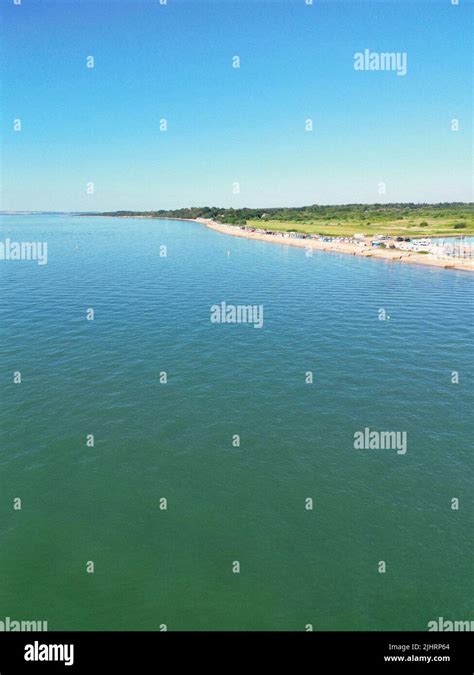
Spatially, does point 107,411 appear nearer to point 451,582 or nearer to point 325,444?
point 325,444

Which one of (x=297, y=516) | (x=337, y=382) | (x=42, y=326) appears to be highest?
(x=42, y=326)
